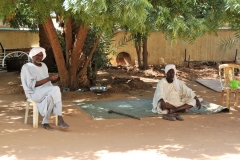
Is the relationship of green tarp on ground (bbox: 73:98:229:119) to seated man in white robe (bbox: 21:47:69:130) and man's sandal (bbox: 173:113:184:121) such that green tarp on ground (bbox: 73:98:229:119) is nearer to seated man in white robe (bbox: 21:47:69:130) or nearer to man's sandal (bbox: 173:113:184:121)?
man's sandal (bbox: 173:113:184:121)

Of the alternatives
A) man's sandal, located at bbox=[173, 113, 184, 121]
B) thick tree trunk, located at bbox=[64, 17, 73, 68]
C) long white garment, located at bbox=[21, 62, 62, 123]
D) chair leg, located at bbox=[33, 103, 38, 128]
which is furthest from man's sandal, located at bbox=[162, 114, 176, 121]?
thick tree trunk, located at bbox=[64, 17, 73, 68]

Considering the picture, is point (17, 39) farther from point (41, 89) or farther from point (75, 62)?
point (41, 89)

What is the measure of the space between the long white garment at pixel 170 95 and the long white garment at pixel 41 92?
214 cm

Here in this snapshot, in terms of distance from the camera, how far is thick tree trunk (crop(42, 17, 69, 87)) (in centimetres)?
877

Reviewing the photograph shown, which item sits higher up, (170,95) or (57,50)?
A: (57,50)

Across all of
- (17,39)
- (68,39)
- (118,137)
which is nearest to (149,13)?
(118,137)

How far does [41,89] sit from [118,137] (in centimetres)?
153

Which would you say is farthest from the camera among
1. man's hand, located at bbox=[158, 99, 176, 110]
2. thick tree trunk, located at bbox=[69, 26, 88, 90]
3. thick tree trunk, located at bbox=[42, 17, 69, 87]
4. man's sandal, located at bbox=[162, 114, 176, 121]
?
thick tree trunk, located at bbox=[69, 26, 88, 90]

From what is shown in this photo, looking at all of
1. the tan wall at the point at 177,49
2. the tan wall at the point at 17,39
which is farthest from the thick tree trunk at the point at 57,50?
the tan wall at the point at 177,49

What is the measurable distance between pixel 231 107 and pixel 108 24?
14.1 ft

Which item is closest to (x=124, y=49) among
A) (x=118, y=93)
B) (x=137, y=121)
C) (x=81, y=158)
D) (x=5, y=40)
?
(x=5, y=40)

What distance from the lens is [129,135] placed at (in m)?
6.00

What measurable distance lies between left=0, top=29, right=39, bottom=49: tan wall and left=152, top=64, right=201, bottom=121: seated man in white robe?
8809 millimetres

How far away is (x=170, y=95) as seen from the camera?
7.55 meters
